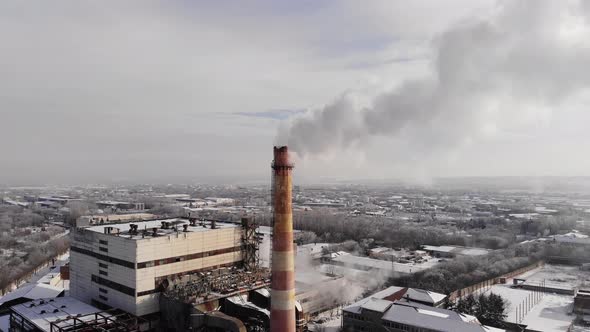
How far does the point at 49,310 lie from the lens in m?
27.5

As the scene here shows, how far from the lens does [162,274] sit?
2759 centimetres

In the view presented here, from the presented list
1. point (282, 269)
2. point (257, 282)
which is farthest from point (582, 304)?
point (282, 269)

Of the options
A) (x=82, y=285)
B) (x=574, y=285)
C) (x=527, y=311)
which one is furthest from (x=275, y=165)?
(x=574, y=285)

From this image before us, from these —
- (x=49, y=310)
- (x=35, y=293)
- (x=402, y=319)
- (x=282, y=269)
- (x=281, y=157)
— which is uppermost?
(x=281, y=157)

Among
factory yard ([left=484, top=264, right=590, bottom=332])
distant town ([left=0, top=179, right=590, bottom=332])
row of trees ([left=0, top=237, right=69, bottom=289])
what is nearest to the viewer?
distant town ([left=0, top=179, right=590, bottom=332])

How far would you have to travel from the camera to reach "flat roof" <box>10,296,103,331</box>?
84.0ft

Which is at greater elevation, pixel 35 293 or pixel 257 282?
pixel 257 282

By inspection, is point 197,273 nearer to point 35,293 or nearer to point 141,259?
point 141,259

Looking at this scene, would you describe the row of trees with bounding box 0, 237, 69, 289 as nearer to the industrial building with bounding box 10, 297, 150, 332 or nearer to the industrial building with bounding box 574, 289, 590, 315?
the industrial building with bounding box 10, 297, 150, 332

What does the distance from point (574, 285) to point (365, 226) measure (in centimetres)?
3678

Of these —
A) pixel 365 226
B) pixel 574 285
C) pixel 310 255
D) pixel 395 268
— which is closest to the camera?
pixel 574 285

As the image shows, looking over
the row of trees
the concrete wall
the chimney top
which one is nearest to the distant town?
the concrete wall

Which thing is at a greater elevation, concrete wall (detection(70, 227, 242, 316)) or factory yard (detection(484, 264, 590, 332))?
concrete wall (detection(70, 227, 242, 316))

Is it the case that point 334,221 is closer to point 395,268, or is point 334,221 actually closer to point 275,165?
point 395,268
